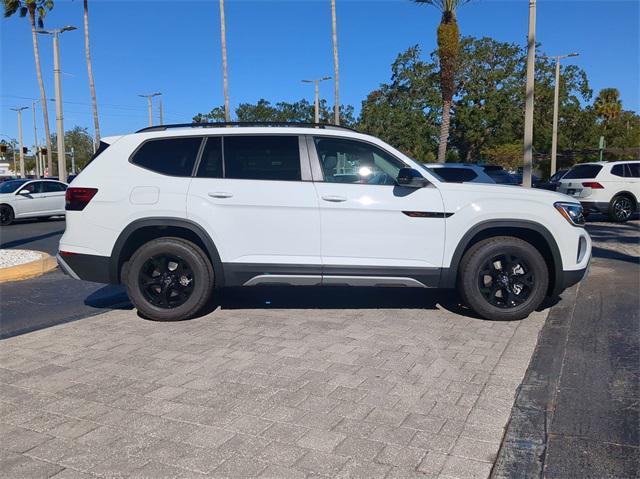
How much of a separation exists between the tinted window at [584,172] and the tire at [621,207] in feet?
2.91

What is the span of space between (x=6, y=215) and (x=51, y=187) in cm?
205

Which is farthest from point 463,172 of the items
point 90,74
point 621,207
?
point 90,74

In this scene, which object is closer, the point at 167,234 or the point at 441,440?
the point at 441,440

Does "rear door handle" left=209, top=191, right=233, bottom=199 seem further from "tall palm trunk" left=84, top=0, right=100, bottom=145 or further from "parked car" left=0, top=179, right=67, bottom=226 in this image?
"tall palm trunk" left=84, top=0, right=100, bottom=145

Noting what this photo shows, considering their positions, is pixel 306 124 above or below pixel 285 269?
above

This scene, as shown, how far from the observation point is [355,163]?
557cm

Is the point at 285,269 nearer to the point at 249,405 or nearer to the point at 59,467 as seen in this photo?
the point at 249,405

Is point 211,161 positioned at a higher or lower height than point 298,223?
higher

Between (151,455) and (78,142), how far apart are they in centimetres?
→ 9423

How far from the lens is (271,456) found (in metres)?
2.98

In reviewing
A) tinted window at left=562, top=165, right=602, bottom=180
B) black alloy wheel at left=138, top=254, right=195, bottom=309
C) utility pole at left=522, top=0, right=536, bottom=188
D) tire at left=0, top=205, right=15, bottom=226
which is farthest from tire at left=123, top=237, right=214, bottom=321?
tire at left=0, top=205, right=15, bottom=226

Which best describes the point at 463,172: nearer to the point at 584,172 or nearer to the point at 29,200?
the point at 584,172

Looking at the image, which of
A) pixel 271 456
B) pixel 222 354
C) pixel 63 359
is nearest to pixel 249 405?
pixel 271 456

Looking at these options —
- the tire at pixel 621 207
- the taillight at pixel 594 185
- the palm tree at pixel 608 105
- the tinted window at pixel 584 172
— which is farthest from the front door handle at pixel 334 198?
the palm tree at pixel 608 105
